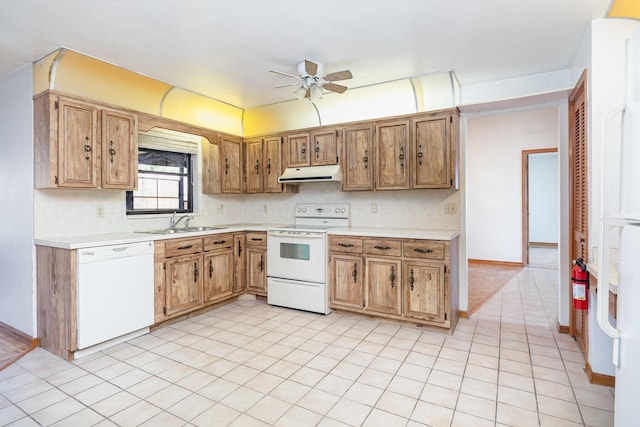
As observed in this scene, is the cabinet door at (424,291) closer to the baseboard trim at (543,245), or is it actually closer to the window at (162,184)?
the window at (162,184)

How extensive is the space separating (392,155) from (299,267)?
65.3 inches

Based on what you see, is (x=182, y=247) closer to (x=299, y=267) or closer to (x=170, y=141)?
(x=299, y=267)

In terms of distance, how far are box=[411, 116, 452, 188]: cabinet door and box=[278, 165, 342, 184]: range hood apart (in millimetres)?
916

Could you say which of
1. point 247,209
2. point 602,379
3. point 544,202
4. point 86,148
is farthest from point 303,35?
point 544,202

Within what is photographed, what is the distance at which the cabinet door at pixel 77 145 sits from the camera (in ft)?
9.62

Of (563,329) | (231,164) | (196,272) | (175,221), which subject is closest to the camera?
(563,329)

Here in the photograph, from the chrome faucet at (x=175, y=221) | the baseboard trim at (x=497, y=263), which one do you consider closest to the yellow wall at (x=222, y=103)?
the chrome faucet at (x=175, y=221)

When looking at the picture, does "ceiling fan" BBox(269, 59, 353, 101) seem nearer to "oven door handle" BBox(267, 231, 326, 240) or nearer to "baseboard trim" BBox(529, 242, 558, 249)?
"oven door handle" BBox(267, 231, 326, 240)

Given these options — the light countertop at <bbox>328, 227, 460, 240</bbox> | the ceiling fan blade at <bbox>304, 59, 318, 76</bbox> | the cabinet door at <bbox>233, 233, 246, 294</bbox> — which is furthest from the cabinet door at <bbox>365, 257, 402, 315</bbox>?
the ceiling fan blade at <bbox>304, 59, 318, 76</bbox>

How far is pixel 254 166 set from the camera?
4.79 m

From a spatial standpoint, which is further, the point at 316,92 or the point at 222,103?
the point at 222,103

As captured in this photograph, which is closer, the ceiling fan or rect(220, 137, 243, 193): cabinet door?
the ceiling fan

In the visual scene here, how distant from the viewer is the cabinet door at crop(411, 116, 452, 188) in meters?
3.50

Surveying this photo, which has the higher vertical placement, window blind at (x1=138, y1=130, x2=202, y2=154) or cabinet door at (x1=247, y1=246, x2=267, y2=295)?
window blind at (x1=138, y1=130, x2=202, y2=154)
